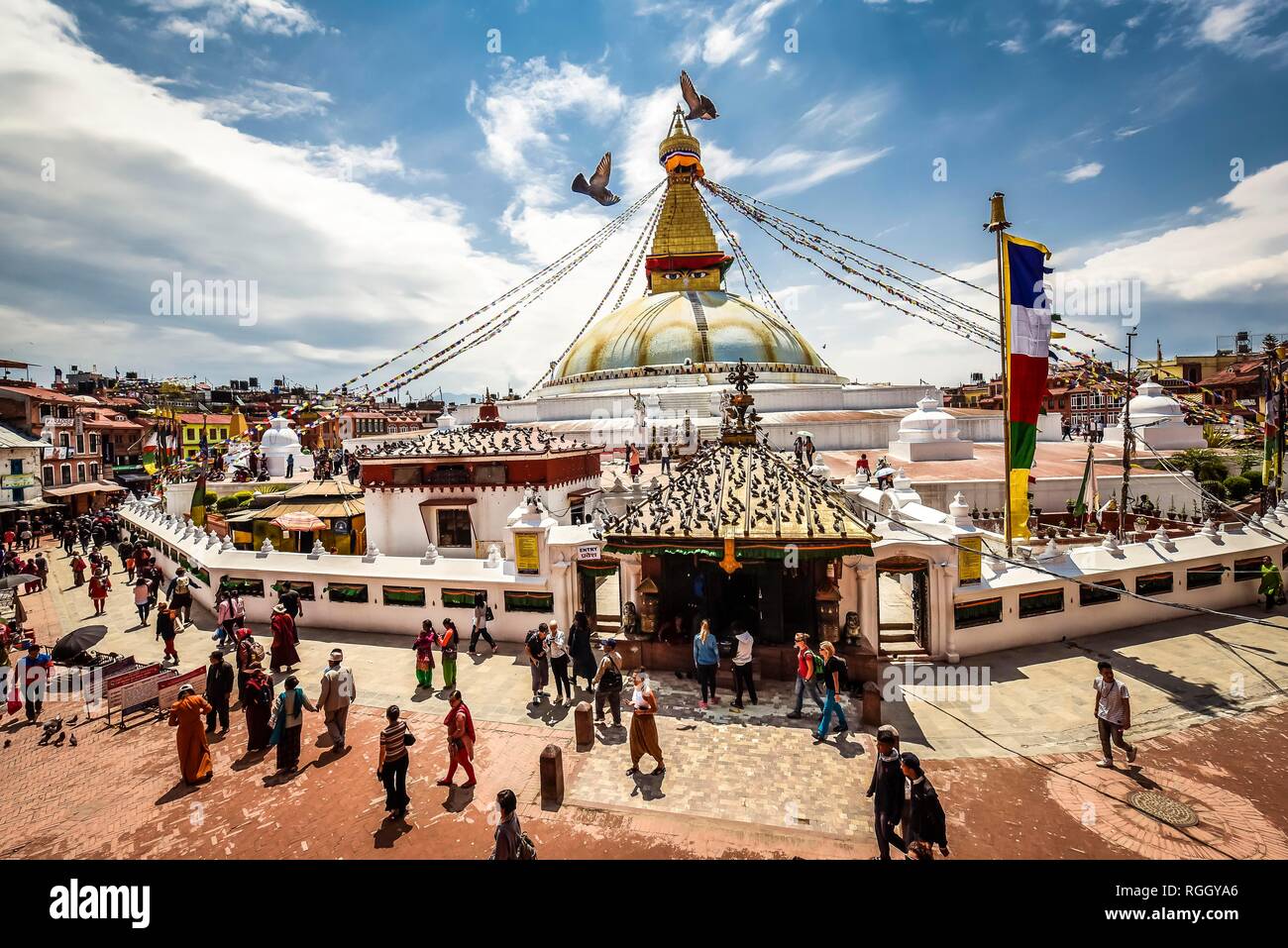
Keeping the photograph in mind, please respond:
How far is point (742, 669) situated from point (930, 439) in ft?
60.2

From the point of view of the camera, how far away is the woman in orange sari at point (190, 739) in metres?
6.77

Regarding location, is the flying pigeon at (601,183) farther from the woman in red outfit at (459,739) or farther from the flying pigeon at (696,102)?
the woman in red outfit at (459,739)

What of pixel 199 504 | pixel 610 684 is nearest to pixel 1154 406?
pixel 610 684

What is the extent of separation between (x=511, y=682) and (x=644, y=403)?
2285 centimetres

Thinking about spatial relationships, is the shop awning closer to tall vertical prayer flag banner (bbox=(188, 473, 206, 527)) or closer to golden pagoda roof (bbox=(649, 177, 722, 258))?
tall vertical prayer flag banner (bbox=(188, 473, 206, 527))

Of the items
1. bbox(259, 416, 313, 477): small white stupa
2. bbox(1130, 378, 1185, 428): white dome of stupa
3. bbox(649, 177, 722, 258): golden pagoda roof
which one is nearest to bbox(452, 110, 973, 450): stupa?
bbox(649, 177, 722, 258): golden pagoda roof

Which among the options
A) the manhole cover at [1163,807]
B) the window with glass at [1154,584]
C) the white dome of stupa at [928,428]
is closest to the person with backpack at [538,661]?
the manhole cover at [1163,807]

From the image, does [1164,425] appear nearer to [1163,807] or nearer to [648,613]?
[1163,807]

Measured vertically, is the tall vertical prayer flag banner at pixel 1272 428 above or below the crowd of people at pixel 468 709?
above

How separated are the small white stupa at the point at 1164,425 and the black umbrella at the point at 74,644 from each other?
34.9 m

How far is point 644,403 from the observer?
102 ft
